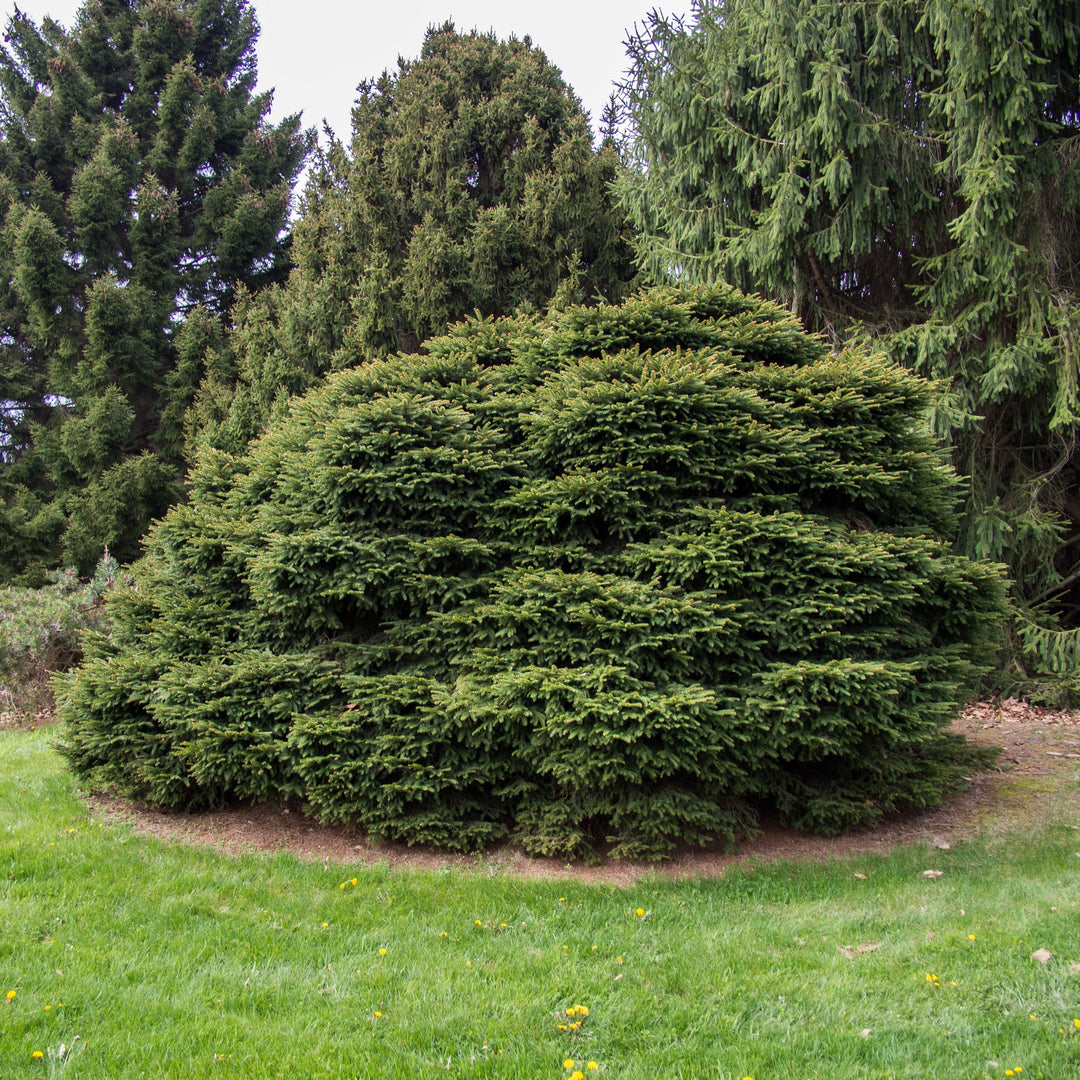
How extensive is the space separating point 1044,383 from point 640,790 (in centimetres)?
618

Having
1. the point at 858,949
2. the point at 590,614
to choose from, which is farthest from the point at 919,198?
the point at 858,949

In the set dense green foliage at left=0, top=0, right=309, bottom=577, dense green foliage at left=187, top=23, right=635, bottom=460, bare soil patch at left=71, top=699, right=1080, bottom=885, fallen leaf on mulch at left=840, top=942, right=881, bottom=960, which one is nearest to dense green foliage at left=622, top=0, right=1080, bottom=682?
dense green foliage at left=187, top=23, right=635, bottom=460

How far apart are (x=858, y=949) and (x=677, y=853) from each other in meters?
1.32

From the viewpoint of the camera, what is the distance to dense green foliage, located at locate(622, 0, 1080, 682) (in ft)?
22.2

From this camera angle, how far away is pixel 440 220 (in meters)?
9.20

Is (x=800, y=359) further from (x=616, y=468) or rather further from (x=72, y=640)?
(x=72, y=640)

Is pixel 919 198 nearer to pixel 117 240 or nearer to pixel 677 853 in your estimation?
pixel 677 853

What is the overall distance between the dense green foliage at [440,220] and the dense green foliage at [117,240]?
315 cm

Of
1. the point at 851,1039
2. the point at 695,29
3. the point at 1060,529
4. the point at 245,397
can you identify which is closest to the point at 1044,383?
the point at 1060,529

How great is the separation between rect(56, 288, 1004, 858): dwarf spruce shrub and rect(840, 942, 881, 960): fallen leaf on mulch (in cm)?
101

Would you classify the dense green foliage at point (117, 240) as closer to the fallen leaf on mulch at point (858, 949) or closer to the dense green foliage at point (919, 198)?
the dense green foliage at point (919, 198)

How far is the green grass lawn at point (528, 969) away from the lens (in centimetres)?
254

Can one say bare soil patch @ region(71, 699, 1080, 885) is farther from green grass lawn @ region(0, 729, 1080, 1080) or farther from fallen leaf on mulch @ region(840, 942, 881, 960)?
fallen leaf on mulch @ region(840, 942, 881, 960)

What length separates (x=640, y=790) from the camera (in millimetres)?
4344
